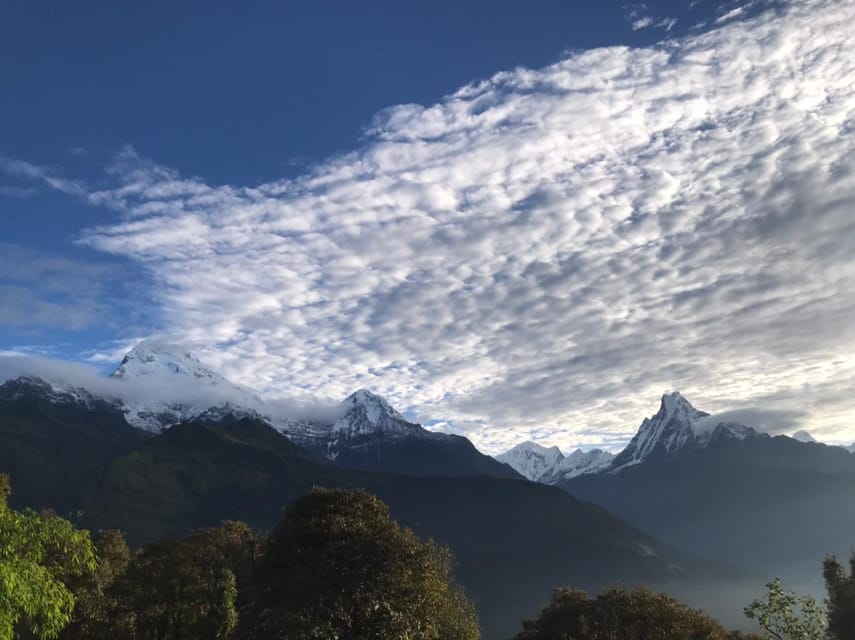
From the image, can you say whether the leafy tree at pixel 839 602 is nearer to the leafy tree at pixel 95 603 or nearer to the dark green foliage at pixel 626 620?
the dark green foliage at pixel 626 620

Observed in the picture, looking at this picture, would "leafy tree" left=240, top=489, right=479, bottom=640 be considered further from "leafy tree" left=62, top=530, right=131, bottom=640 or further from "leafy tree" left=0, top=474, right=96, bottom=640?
"leafy tree" left=0, top=474, right=96, bottom=640

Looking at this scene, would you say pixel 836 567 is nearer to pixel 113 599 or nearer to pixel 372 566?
pixel 372 566

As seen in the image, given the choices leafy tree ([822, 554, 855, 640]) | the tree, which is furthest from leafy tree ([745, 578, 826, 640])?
the tree

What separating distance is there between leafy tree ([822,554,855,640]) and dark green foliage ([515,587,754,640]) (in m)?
25.6

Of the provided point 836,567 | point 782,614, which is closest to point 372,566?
point 782,614

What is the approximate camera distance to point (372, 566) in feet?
136

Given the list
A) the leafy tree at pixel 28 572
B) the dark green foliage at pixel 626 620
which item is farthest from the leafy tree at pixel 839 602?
the leafy tree at pixel 28 572

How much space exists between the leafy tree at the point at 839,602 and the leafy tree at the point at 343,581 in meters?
60.9

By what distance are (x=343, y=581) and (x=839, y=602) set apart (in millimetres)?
73289

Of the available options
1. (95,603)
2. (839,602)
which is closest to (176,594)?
(95,603)

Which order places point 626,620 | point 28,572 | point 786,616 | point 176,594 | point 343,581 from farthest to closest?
point 626,620
point 176,594
point 786,616
point 343,581
point 28,572

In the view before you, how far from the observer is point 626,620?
197 feet

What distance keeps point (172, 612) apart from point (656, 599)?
4347 centimetres

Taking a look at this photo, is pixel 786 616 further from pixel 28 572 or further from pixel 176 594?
pixel 176 594
